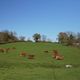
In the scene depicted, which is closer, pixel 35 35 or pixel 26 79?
pixel 26 79

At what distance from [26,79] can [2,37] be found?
46.4 meters

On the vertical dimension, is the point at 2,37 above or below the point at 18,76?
above

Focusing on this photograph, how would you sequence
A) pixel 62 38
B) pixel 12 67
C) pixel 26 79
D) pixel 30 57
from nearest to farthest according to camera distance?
pixel 26 79 < pixel 12 67 < pixel 30 57 < pixel 62 38

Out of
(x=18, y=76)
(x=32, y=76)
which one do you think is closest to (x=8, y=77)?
(x=18, y=76)

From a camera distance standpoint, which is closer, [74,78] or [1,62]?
[74,78]

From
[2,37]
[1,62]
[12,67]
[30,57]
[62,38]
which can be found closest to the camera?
[12,67]

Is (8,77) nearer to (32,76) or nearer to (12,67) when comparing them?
(32,76)

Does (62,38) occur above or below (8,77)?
above

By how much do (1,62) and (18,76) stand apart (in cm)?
772

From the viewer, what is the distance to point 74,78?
1727 centimetres

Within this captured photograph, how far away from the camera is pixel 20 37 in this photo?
255ft

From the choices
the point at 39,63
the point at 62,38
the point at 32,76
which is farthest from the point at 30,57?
the point at 62,38

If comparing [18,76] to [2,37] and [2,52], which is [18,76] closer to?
[2,52]

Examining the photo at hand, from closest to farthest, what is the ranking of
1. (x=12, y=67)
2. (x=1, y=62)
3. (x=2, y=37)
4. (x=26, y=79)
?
(x=26, y=79)
(x=12, y=67)
(x=1, y=62)
(x=2, y=37)
